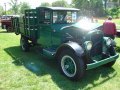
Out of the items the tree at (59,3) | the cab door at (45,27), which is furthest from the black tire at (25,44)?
the tree at (59,3)

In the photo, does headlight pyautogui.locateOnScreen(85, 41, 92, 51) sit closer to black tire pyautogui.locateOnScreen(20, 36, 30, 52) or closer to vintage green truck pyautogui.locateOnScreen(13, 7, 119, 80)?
vintage green truck pyautogui.locateOnScreen(13, 7, 119, 80)

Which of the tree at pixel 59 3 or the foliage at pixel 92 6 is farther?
the tree at pixel 59 3

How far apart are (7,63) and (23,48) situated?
92.5 inches

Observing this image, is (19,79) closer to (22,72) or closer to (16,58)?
(22,72)

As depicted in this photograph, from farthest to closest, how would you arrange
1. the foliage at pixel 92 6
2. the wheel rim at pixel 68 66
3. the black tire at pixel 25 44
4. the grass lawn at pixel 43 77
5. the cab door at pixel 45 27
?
1. the foliage at pixel 92 6
2. the black tire at pixel 25 44
3. the cab door at pixel 45 27
4. the wheel rim at pixel 68 66
5. the grass lawn at pixel 43 77

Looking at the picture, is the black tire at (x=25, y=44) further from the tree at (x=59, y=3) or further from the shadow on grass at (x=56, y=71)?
the tree at (x=59, y=3)

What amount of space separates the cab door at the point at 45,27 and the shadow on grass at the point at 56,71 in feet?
2.63

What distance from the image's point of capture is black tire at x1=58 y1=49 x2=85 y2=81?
6.48 metres

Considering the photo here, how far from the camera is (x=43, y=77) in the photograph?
707 centimetres

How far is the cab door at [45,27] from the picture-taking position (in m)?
8.53

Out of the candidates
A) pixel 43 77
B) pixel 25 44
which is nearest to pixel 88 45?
pixel 43 77

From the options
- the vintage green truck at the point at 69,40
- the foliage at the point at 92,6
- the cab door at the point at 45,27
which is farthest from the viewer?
the foliage at the point at 92,6

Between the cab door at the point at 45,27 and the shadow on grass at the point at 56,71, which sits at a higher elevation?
the cab door at the point at 45,27

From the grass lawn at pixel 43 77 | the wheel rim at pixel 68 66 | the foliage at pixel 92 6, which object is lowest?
the grass lawn at pixel 43 77
